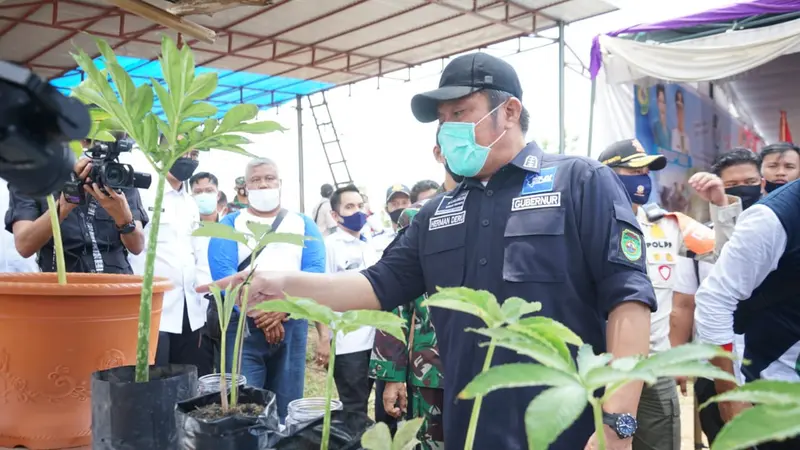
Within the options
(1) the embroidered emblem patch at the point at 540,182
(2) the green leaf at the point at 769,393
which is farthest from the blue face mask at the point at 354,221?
(2) the green leaf at the point at 769,393

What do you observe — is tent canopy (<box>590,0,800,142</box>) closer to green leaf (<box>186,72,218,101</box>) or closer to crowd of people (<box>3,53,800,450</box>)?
crowd of people (<box>3,53,800,450</box>)

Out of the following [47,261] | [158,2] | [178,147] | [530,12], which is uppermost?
[530,12]

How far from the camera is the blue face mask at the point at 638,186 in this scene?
2826 mm

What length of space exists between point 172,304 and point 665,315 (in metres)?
2.48

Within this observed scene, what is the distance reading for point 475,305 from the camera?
60cm

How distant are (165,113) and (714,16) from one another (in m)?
5.09

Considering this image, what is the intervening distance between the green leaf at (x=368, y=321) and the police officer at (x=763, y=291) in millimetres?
1426

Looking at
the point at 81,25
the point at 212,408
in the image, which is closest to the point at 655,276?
the point at 212,408

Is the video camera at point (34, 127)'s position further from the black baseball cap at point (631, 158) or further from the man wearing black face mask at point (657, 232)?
the black baseball cap at point (631, 158)

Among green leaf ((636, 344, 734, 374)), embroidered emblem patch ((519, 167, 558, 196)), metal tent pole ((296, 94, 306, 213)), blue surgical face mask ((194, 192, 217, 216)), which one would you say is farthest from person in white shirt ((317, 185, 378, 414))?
metal tent pole ((296, 94, 306, 213))

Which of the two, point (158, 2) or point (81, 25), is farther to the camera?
point (81, 25)

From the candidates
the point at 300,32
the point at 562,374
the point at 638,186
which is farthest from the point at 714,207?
the point at 300,32

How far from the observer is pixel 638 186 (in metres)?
2.83

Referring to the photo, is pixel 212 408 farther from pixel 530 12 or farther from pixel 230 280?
pixel 530 12
